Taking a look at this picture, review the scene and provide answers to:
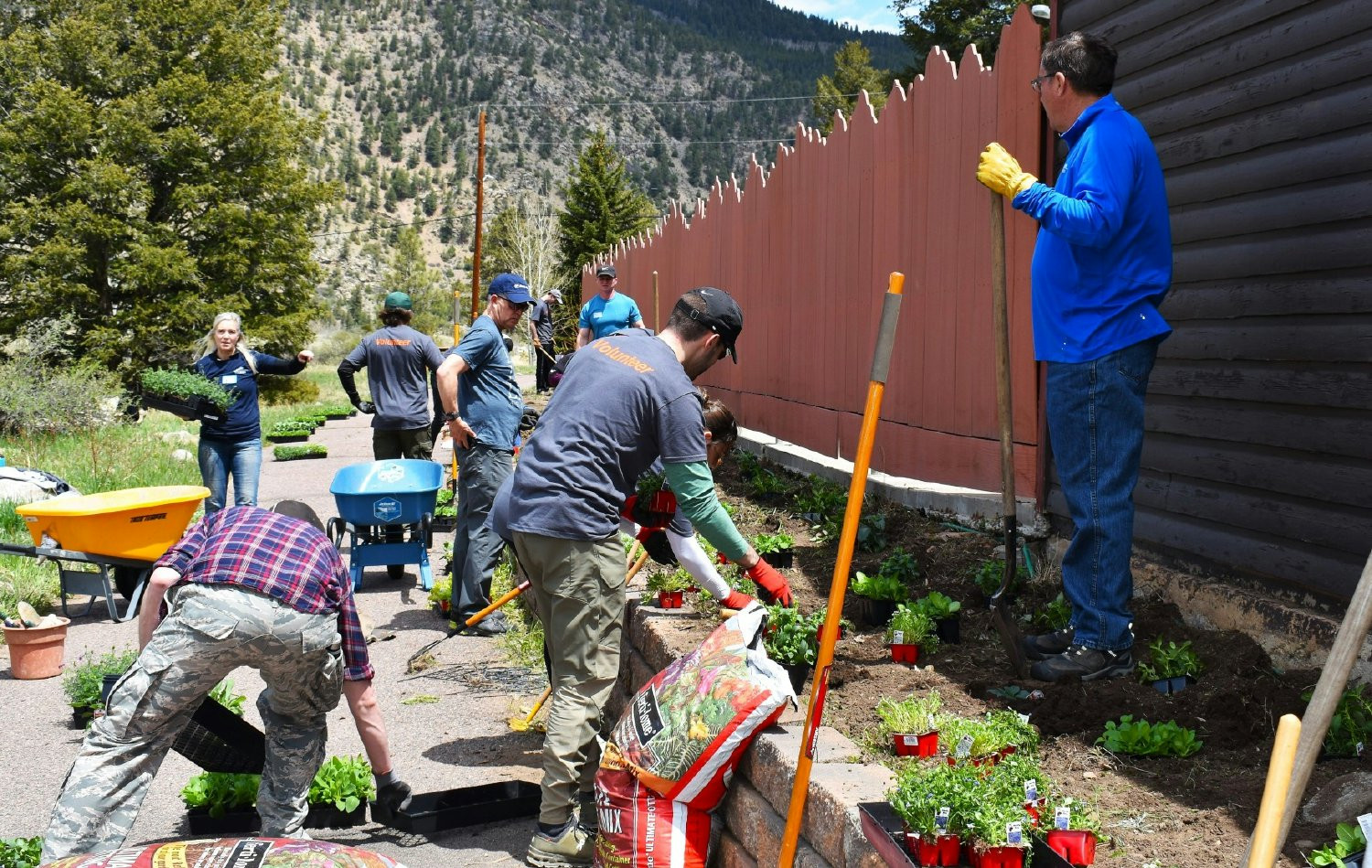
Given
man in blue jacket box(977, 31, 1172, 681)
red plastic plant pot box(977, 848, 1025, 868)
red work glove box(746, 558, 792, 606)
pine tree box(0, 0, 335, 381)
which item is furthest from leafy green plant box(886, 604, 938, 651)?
pine tree box(0, 0, 335, 381)

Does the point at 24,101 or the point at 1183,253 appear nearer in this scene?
the point at 1183,253

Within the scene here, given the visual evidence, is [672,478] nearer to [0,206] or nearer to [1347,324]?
[1347,324]

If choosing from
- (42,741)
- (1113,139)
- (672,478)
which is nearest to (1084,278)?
(1113,139)

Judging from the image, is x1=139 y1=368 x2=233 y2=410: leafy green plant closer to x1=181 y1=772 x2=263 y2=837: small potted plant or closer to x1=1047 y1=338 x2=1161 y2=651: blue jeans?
x1=181 y1=772 x2=263 y2=837: small potted plant

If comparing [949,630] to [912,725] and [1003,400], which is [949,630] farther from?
[912,725]

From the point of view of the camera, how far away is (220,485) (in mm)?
8609

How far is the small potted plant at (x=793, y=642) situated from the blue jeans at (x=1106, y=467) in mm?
908

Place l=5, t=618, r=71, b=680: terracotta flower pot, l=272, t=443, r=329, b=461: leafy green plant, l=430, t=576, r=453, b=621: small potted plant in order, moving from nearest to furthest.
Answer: l=5, t=618, r=71, b=680: terracotta flower pot → l=430, t=576, r=453, b=621: small potted plant → l=272, t=443, r=329, b=461: leafy green plant

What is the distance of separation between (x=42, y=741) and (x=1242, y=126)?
5.77 meters

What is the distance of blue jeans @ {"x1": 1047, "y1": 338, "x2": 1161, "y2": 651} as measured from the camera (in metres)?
3.90

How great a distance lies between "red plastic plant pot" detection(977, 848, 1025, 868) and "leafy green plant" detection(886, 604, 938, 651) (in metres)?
1.85

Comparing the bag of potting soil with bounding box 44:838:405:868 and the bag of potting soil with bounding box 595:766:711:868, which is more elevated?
the bag of potting soil with bounding box 44:838:405:868

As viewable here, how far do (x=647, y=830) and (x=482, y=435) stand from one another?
12.3 ft

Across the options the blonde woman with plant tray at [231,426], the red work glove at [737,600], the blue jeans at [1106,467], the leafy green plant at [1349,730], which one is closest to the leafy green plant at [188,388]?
the blonde woman with plant tray at [231,426]
